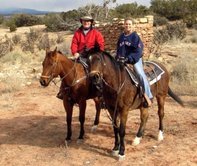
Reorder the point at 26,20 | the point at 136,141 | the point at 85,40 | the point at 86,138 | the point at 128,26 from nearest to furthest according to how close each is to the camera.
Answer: the point at 128,26, the point at 136,141, the point at 85,40, the point at 86,138, the point at 26,20

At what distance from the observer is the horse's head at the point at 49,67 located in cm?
641

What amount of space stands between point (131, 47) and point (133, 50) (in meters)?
0.06

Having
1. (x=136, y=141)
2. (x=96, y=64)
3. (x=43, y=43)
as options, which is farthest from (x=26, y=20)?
(x=96, y=64)

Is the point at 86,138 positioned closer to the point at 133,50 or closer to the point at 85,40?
the point at 85,40

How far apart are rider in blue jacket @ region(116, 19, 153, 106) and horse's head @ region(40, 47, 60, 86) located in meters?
1.05

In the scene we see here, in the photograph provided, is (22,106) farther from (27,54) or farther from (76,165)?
(27,54)

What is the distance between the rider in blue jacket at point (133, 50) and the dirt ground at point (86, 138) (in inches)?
38.4

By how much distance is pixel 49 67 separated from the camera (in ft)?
21.2

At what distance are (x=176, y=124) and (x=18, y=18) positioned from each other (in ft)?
132

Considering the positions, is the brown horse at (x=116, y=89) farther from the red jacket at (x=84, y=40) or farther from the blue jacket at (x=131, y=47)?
the red jacket at (x=84, y=40)

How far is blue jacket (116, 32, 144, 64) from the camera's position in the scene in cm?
635

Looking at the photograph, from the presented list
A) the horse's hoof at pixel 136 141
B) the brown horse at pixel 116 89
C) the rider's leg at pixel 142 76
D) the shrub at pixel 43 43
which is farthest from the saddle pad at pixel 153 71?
the shrub at pixel 43 43

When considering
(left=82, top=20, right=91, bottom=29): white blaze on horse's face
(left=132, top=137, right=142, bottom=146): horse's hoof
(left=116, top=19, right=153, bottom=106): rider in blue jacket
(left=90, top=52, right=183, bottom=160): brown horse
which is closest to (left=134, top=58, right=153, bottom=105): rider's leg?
(left=116, top=19, right=153, bottom=106): rider in blue jacket

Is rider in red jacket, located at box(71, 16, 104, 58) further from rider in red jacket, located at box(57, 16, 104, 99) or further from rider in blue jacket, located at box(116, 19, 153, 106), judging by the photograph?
rider in blue jacket, located at box(116, 19, 153, 106)
